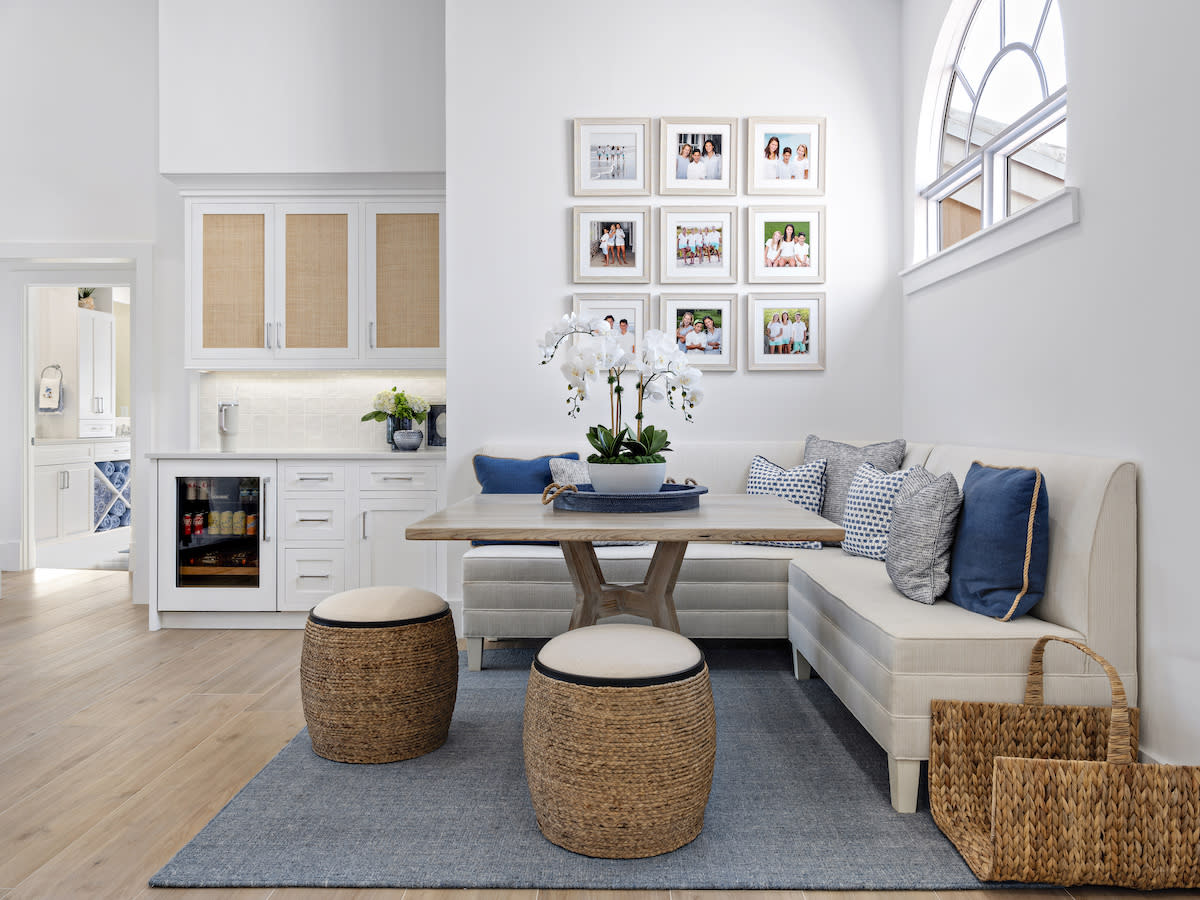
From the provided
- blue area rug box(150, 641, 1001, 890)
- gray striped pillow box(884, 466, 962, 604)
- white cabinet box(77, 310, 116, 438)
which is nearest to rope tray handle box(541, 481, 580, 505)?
blue area rug box(150, 641, 1001, 890)

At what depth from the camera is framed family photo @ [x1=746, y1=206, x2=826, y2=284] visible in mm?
3900

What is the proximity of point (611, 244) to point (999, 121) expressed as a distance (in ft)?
5.52

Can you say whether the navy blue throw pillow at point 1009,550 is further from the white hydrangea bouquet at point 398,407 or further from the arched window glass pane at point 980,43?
the white hydrangea bouquet at point 398,407

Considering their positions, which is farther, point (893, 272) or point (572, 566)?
point (893, 272)

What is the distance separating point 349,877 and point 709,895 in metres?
0.74

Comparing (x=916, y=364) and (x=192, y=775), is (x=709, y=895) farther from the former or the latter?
(x=916, y=364)

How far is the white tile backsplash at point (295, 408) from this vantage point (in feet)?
15.0

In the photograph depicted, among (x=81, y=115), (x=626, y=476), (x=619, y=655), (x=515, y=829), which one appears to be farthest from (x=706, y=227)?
(x=81, y=115)

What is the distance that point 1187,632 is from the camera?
1.92m

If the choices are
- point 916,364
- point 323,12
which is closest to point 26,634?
point 323,12

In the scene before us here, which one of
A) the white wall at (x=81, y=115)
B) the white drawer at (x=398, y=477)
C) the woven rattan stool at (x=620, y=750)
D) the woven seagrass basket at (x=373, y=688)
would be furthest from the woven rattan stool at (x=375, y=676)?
the white wall at (x=81, y=115)

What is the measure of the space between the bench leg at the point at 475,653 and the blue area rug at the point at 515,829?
65cm

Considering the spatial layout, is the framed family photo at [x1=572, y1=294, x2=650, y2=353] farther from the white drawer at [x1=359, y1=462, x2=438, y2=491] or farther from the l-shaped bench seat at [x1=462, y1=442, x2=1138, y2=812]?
the l-shaped bench seat at [x1=462, y1=442, x2=1138, y2=812]

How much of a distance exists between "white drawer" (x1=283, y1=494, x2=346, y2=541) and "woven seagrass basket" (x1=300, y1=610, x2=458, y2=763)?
5.69ft
